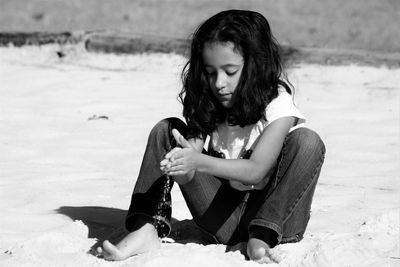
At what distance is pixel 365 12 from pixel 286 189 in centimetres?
833

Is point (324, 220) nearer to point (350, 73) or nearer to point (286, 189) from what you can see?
point (286, 189)

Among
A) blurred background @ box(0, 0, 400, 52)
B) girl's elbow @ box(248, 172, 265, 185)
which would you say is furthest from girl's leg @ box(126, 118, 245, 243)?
blurred background @ box(0, 0, 400, 52)

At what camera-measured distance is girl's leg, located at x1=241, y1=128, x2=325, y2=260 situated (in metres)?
3.30

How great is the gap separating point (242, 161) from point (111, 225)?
2.59 feet

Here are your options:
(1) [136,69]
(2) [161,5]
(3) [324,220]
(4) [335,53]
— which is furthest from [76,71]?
(2) [161,5]

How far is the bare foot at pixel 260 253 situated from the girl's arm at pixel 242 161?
0.69 ft

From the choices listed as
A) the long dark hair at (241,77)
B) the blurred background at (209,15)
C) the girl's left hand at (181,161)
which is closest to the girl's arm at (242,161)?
the girl's left hand at (181,161)

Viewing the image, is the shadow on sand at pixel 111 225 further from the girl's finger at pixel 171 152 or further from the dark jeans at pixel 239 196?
the girl's finger at pixel 171 152

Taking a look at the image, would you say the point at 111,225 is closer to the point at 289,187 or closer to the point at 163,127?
the point at 163,127

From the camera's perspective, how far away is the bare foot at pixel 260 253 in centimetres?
323

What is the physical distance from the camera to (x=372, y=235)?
140 inches

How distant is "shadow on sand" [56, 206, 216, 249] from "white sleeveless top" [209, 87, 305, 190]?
1.03 feet

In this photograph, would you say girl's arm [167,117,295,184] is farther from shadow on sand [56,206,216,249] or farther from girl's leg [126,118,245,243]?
shadow on sand [56,206,216,249]

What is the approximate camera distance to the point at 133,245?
337cm
